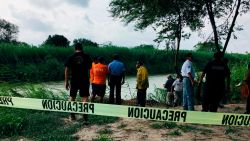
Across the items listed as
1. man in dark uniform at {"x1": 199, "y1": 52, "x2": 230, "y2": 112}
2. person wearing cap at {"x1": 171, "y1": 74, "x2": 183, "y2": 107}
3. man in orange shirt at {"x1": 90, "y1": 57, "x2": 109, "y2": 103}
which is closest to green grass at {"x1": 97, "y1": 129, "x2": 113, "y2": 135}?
man in dark uniform at {"x1": 199, "y1": 52, "x2": 230, "y2": 112}

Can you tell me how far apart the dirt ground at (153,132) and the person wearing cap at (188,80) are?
6.81 ft

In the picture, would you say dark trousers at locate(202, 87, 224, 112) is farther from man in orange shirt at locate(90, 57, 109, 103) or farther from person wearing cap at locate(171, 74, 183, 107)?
person wearing cap at locate(171, 74, 183, 107)

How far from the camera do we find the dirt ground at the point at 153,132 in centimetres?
1086

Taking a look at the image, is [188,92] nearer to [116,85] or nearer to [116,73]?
[116,73]

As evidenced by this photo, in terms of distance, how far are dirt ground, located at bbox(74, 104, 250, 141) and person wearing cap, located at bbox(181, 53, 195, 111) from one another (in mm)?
2076

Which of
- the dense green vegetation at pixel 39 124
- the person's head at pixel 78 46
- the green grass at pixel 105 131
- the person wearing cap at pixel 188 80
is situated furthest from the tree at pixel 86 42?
the green grass at pixel 105 131

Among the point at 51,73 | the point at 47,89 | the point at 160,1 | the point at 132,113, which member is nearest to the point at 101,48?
the point at 51,73

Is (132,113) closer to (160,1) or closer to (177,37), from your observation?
(160,1)

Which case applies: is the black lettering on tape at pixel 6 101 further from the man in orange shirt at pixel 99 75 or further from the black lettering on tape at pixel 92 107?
the man in orange shirt at pixel 99 75

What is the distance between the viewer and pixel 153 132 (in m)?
11.2

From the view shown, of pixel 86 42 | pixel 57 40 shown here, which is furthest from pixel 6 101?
pixel 86 42

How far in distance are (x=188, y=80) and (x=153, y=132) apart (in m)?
3.16

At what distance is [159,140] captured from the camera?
10.6 meters

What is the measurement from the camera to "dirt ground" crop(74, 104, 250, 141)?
10859 millimetres
